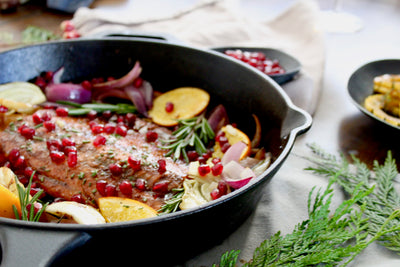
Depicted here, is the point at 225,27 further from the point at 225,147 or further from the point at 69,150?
the point at 69,150

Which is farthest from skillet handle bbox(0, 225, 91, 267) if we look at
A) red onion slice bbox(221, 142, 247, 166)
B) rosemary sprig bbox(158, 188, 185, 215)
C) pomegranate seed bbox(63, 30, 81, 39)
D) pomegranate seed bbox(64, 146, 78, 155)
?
pomegranate seed bbox(63, 30, 81, 39)

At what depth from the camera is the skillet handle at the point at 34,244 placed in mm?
910

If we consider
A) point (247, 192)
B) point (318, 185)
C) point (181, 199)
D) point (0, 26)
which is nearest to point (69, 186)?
point (181, 199)

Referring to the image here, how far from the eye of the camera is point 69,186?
1.62 metres

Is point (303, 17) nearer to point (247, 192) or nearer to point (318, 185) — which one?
point (318, 185)

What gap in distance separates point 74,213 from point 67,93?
1.08 metres

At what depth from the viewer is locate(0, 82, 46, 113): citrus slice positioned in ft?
6.51

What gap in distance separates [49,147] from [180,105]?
73 centimetres

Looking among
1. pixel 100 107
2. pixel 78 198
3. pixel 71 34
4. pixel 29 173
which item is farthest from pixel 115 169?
pixel 71 34

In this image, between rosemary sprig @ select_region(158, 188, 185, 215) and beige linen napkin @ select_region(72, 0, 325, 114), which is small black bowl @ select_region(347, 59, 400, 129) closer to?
beige linen napkin @ select_region(72, 0, 325, 114)

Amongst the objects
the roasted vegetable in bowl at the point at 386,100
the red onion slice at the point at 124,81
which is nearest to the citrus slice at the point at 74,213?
the red onion slice at the point at 124,81

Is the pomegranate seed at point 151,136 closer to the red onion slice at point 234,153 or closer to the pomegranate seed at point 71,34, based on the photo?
the red onion slice at point 234,153

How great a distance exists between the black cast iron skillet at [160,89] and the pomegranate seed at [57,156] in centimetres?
67

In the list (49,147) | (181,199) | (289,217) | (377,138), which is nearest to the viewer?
(181,199)
